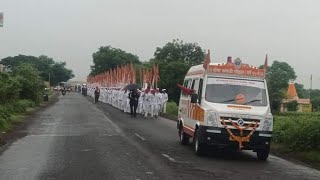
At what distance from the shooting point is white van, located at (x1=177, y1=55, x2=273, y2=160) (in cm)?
1398

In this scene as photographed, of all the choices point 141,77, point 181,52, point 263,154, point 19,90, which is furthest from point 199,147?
point 181,52

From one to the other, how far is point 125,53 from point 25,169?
122 metres

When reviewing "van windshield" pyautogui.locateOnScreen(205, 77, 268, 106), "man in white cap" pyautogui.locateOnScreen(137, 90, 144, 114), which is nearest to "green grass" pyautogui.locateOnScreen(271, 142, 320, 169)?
"van windshield" pyautogui.locateOnScreen(205, 77, 268, 106)

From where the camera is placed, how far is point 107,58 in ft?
418

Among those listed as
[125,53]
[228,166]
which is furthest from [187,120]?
[125,53]

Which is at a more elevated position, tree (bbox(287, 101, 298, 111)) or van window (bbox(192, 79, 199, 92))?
van window (bbox(192, 79, 199, 92))

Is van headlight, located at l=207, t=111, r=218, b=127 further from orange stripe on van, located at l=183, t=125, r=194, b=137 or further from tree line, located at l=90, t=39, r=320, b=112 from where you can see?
tree line, located at l=90, t=39, r=320, b=112

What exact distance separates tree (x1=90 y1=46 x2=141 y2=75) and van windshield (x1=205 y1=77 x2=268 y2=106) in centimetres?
11061

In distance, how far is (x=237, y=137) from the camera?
45.8 feet

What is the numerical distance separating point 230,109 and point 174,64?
55.5m

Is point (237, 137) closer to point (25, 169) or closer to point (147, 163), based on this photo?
point (147, 163)

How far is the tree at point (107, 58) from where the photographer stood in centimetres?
12694

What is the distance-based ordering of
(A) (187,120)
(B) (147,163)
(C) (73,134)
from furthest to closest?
1. (C) (73,134)
2. (A) (187,120)
3. (B) (147,163)

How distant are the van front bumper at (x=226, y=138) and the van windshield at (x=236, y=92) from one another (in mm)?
952
